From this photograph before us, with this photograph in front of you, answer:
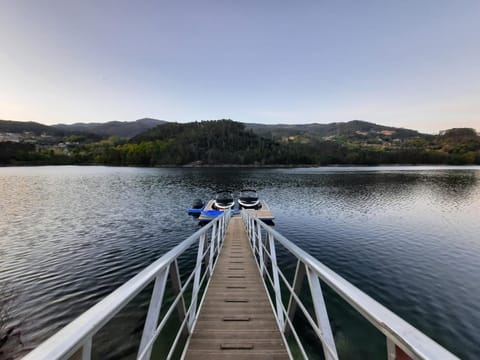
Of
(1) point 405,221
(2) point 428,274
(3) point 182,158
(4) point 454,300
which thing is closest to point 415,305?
(4) point 454,300

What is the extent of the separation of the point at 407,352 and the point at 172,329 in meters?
6.16

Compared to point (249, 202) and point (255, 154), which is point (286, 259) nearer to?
point (249, 202)

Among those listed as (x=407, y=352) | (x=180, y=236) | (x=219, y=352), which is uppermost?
(x=407, y=352)

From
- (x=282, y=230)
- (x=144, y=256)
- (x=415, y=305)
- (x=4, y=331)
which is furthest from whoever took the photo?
(x=282, y=230)

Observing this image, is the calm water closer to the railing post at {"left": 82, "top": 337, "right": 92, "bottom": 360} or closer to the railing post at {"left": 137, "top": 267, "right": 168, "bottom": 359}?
the railing post at {"left": 137, "top": 267, "right": 168, "bottom": 359}

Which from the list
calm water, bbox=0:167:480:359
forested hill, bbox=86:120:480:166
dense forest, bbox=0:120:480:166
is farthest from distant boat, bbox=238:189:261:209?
dense forest, bbox=0:120:480:166

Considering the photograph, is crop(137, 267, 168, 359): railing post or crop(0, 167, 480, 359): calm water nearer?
crop(137, 267, 168, 359): railing post

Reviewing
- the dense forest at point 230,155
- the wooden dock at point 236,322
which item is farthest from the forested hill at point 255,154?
the wooden dock at point 236,322

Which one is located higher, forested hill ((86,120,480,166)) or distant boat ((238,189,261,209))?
forested hill ((86,120,480,166))

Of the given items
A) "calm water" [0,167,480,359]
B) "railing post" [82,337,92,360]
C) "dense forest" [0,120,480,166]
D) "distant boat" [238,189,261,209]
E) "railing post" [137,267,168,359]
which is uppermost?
"dense forest" [0,120,480,166]

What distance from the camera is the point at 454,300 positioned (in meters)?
6.93

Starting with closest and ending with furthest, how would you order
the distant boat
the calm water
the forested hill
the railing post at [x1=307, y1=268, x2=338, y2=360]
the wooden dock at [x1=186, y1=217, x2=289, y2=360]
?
the railing post at [x1=307, y1=268, x2=338, y2=360]
the wooden dock at [x1=186, y1=217, x2=289, y2=360]
the calm water
the distant boat
the forested hill

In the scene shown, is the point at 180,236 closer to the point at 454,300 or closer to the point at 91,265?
the point at 91,265

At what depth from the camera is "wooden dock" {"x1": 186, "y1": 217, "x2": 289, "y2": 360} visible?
2844mm
